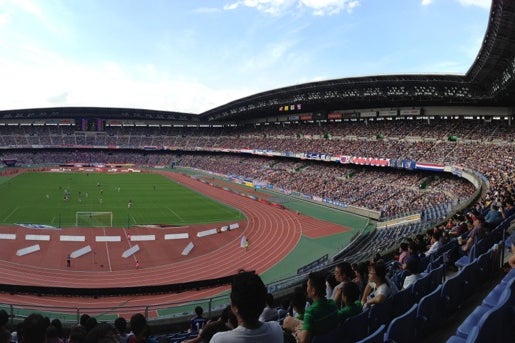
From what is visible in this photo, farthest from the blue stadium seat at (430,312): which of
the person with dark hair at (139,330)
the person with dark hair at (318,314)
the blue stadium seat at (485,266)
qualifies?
the person with dark hair at (139,330)

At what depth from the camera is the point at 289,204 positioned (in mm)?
48219

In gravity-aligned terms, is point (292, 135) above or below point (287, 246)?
above

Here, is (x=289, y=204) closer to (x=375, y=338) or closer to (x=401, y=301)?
(x=401, y=301)

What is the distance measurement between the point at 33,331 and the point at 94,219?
1457 inches

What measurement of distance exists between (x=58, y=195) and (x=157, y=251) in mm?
28204

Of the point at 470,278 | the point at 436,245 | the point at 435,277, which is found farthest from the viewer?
the point at 436,245

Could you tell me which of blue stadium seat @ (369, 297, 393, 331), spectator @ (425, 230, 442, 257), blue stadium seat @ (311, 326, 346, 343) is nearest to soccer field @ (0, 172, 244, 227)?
spectator @ (425, 230, 442, 257)

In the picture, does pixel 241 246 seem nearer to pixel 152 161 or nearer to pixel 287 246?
pixel 287 246

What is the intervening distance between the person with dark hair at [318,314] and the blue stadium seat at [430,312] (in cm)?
159

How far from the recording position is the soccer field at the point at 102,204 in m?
37.2

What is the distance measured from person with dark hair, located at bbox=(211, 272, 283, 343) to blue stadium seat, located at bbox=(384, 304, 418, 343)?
2.43m

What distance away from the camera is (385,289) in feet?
19.5

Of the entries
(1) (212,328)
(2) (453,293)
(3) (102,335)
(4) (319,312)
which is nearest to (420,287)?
(2) (453,293)

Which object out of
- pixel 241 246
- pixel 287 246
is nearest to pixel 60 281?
pixel 241 246
